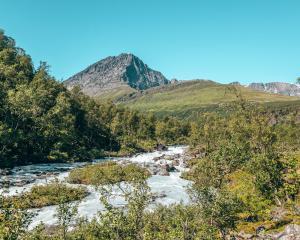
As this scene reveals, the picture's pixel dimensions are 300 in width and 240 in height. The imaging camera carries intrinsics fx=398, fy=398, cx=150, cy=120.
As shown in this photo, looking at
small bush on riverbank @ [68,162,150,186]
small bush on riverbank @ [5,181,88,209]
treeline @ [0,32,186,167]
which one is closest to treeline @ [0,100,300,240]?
small bush on riverbank @ [68,162,150,186]

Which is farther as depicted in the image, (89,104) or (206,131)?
(89,104)

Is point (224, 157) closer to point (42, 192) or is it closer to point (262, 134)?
point (262, 134)

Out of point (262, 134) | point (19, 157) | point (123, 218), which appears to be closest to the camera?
point (123, 218)

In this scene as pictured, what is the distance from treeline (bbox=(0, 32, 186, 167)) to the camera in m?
110

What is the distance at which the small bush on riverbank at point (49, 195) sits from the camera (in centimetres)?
6072

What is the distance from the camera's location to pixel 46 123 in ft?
395

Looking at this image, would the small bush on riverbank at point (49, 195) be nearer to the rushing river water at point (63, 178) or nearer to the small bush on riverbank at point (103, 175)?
the rushing river water at point (63, 178)

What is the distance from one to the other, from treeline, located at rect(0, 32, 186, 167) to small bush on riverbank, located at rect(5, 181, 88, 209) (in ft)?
115

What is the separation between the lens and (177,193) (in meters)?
71.2

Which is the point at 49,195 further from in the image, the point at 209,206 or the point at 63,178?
the point at 209,206

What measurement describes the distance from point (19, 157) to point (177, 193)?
5453 centimetres

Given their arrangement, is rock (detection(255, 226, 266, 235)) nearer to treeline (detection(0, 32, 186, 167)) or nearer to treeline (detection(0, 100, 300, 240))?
treeline (detection(0, 100, 300, 240))

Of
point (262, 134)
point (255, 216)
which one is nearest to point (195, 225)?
point (255, 216)

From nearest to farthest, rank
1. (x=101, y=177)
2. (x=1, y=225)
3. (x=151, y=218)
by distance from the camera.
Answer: (x=1, y=225)
(x=151, y=218)
(x=101, y=177)
